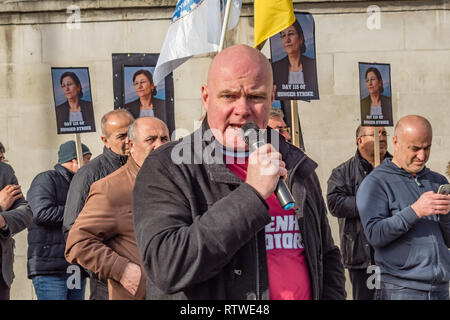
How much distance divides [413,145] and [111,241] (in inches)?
88.4

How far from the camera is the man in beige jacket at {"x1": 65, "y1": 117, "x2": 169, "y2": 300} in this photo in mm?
3865

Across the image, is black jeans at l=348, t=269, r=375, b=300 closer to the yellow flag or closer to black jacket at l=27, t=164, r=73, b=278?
the yellow flag

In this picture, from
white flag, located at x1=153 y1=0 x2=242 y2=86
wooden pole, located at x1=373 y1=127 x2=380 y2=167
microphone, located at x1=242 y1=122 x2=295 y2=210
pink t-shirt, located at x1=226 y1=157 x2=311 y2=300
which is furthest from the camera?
wooden pole, located at x1=373 y1=127 x2=380 y2=167

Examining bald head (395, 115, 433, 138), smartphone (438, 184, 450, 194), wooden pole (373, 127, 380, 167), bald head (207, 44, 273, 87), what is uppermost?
bald head (207, 44, 273, 87)

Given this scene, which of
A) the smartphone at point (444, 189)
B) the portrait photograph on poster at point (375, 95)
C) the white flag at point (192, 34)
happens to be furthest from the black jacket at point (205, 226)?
the portrait photograph on poster at point (375, 95)

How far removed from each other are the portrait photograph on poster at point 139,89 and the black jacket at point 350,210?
177 cm

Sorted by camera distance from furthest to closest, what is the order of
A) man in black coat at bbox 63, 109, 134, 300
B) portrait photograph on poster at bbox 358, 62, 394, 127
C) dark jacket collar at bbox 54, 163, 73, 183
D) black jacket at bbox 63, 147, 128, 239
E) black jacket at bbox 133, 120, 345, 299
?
portrait photograph on poster at bbox 358, 62, 394, 127
dark jacket collar at bbox 54, 163, 73, 183
black jacket at bbox 63, 147, 128, 239
man in black coat at bbox 63, 109, 134, 300
black jacket at bbox 133, 120, 345, 299

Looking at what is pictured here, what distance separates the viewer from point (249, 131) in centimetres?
228

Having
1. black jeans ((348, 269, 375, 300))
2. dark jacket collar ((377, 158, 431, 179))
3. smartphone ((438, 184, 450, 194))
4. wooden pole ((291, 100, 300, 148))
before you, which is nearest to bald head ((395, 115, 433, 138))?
dark jacket collar ((377, 158, 431, 179))

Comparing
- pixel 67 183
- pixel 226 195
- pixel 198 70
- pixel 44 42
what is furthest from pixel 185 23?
pixel 226 195

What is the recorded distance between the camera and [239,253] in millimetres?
2242

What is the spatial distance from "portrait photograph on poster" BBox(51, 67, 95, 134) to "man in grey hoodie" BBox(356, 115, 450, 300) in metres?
3.16

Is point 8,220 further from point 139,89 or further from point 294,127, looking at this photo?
point 294,127

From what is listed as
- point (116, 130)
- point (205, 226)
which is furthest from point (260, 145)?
point (116, 130)
